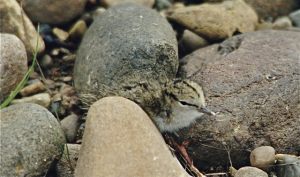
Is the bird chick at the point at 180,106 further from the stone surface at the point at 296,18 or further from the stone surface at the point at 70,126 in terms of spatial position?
the stone surface at the point at 296,18

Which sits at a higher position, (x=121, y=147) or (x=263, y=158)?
(x=121, y=147)

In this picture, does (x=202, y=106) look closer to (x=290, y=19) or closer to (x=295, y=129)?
(x=295, y=129)

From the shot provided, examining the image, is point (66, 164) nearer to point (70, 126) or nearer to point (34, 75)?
point (70, 126)

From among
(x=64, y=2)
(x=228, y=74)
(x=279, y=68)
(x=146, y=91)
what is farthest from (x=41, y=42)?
(x=279, y=68)

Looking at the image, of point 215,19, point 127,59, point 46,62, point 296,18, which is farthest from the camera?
point 296,18

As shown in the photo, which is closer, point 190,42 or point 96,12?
point 190,42

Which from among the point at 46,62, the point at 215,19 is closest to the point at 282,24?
the point at 215,19

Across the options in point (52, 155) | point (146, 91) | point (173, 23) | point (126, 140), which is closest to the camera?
point (126, 140)
